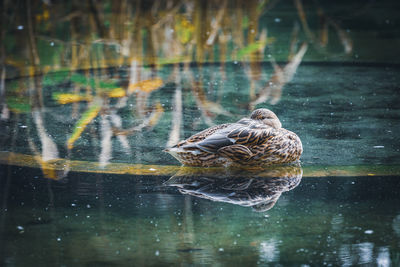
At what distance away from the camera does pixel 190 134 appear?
6.42 metres

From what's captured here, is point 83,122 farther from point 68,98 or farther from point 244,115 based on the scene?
point 244,115

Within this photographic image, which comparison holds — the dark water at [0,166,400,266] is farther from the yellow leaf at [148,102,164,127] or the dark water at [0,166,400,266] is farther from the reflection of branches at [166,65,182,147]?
the yellow leaf at [148,102,164,127]

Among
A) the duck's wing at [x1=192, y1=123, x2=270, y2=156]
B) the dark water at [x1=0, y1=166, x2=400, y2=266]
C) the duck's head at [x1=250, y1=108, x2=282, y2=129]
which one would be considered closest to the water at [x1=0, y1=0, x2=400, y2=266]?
the dark water at [x1=0, y1=166, x2=400, y2=266]

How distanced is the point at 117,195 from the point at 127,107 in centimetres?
248

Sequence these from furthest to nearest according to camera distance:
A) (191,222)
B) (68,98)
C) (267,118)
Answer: (68,98) < (267,118) < (191,222)

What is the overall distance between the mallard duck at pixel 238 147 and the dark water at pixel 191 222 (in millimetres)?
235

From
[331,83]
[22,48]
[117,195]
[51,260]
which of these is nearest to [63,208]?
[117,195]

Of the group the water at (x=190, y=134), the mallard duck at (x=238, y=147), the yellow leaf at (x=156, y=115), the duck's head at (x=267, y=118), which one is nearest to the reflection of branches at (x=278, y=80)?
the water at (x=190, y=134)

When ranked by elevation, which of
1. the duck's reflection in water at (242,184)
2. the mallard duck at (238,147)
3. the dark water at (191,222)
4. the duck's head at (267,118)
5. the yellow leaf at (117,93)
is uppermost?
the yellow leaf at (117,93)

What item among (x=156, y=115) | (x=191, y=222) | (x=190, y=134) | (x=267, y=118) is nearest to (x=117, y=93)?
(x=156, y=115)

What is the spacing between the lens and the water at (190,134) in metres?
4.28

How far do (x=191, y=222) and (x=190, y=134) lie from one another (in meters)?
1.92

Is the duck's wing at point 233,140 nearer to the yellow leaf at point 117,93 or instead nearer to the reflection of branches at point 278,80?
the reflection of branches at point 278,80

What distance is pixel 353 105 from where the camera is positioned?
734 centimetres
